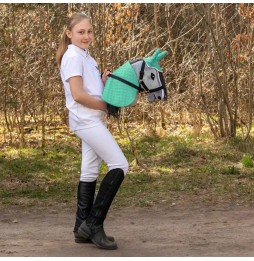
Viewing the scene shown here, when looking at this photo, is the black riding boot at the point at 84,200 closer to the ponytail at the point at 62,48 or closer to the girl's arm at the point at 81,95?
the girl's arm at the point at 81,95

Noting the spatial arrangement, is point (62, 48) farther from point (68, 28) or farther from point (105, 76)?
point (105, 76)

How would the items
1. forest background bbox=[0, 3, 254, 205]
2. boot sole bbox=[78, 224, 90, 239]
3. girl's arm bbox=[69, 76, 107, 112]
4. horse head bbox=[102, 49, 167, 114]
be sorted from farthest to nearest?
forest background bbox=[0, 3, 254, 205], boot sole bbox=[78, 224, 90, 239], horse head bbox=[102, 49, 167, 114], girl's arm bbox=[69, 76, 107, 112]

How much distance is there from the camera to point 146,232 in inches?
243

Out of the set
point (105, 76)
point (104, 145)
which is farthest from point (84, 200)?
point (105, 76)

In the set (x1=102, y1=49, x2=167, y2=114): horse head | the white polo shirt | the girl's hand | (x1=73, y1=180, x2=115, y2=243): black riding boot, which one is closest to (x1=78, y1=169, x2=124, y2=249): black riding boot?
(x1=73, y1=180, x2=115, y2=243): black riding boot

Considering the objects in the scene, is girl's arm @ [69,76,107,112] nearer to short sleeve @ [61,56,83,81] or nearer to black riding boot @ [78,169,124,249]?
short sleeve @ [61,56,83,81]

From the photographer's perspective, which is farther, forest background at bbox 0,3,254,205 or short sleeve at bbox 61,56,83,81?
forest background at bbox 0,3,254,205

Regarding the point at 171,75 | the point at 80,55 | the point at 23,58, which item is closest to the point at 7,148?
the point at 23,58

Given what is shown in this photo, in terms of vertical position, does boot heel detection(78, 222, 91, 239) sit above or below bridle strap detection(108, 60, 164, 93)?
below

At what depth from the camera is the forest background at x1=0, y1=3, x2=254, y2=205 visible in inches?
411

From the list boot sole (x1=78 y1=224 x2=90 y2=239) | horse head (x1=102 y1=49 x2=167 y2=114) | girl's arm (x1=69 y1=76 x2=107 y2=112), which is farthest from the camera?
boot sole (x1=78 y1=224 x2=90 y2=239)

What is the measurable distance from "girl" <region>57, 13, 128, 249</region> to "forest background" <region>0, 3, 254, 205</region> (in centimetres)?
407

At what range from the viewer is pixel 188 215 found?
6969 millimetres

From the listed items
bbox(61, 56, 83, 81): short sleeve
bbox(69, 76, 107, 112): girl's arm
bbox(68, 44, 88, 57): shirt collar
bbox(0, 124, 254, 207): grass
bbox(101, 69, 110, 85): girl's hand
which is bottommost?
bbox(0, 124, 254, 207): grass
